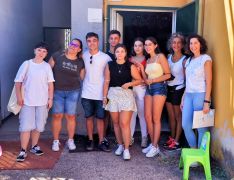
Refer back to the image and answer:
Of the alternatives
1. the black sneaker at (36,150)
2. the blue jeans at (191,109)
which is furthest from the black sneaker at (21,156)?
the blue jeans at (191,109)

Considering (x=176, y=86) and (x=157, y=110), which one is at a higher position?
(x=176, y=86)

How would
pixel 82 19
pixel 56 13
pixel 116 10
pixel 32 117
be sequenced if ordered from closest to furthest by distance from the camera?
pixel 32 117, pixel 82 19, pixel 116 10, pixel 56 13

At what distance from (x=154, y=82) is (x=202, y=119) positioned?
814mm

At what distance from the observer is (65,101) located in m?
4.65

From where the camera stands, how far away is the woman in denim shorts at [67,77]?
4516 mm

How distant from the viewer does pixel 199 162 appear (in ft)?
13.1

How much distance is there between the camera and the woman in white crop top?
15.3 ft

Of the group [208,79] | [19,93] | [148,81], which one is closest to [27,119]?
[19,93]

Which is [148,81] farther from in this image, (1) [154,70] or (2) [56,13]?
(2) [56,13]

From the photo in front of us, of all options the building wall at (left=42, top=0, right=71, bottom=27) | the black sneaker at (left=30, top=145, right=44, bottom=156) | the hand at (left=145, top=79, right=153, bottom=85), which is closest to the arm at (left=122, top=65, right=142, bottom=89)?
the hand at (left=145, top=79, right=153, bottom=85)

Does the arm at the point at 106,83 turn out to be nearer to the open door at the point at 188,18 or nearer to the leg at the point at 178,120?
the leg at the point at 178,120

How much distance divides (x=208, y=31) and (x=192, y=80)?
863mm

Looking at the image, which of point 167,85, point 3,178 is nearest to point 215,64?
point 167,85

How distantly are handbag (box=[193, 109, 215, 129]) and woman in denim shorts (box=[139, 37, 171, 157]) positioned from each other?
0.62 m
